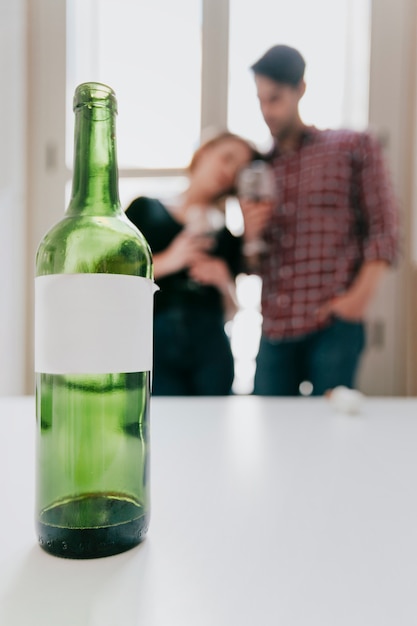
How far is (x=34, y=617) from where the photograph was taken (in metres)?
0.25

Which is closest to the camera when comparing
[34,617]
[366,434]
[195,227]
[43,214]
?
[34,617]

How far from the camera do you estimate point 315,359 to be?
1511mm

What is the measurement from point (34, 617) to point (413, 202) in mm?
1930

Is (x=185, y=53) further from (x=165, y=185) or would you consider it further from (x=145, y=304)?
(x=145, y=304)

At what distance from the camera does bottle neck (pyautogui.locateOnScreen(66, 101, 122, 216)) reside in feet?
1.05

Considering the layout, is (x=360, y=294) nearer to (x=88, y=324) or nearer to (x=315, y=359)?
(x=315, y=359)

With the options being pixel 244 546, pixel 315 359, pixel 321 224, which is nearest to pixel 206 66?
pixel 321 224

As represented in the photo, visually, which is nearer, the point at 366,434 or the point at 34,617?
the point at 34,617

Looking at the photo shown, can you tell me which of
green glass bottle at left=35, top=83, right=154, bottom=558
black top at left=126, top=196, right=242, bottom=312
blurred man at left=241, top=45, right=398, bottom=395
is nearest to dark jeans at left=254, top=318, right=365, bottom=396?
blurred man at left=241, top=45, right=398, bottom=395

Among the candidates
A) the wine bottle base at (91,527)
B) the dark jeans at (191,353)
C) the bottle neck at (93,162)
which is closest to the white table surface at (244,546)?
the wine bottle base at (91,527)

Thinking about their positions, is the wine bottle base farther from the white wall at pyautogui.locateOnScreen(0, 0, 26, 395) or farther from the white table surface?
the white wall at pyautogui.locateOnScreen(0, 0, 26, 395)

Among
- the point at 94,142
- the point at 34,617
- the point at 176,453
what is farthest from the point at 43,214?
the point at 34,617

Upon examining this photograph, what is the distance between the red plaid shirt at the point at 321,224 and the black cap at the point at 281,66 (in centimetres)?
17

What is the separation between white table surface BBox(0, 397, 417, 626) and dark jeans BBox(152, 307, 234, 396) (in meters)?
0.80
